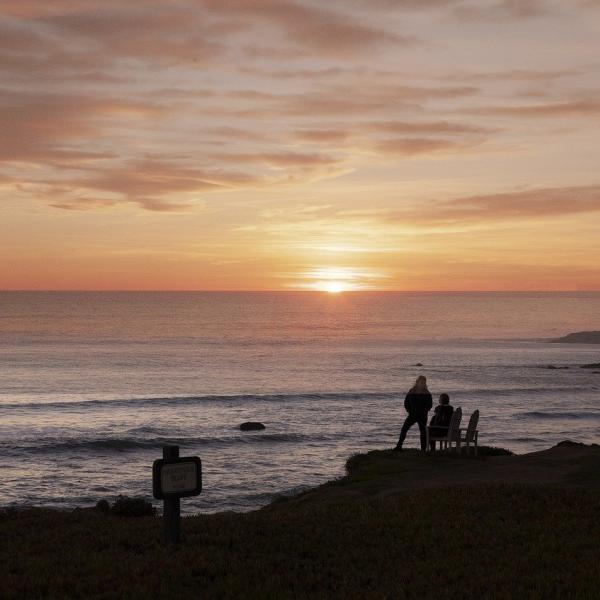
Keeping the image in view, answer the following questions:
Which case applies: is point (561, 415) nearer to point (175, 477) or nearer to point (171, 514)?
point (171, 514)

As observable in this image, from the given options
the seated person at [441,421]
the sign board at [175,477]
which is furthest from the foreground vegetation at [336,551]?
the seated person at [441,421]

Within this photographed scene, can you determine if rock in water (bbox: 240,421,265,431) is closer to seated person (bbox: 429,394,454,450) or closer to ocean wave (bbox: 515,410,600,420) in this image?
ocean wave (bbox: 515,410,600,420)

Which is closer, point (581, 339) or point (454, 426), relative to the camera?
point (454, 426)

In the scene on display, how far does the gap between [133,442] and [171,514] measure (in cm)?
2613

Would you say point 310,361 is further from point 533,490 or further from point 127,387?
point 533,490

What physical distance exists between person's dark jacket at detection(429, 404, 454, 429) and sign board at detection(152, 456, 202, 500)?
44.0ft

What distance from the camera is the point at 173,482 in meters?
10.1

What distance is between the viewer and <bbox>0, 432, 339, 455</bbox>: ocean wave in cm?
3372

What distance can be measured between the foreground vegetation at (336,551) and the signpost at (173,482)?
0.35m

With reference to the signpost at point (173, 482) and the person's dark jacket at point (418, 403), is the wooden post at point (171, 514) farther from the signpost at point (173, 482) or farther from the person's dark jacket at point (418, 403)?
the person's dark jacket at point (418, 403)

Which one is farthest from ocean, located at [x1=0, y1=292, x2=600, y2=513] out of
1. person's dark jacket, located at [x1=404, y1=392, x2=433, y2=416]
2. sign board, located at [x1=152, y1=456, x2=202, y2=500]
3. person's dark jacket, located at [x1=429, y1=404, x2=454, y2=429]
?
sign board, located at [x1=152, y1=456, x2=202, y2=500]

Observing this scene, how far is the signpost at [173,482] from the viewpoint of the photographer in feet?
32.9

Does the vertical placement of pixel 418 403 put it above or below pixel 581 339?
above

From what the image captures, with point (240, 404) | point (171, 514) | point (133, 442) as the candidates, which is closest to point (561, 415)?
point (240, 404)
